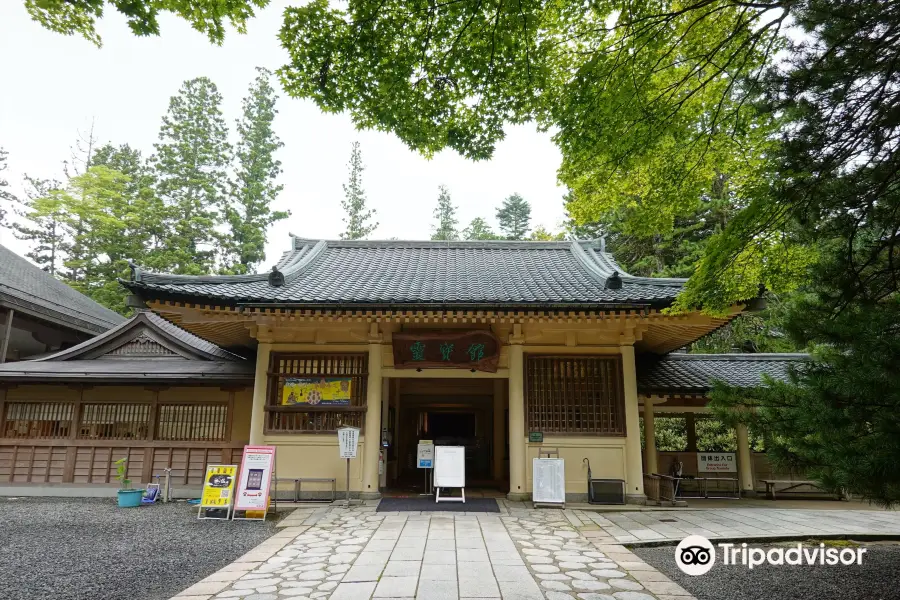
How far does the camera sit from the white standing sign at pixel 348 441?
831 centimetres

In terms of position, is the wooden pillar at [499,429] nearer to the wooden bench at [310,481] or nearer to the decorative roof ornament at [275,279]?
the wooden bench at [310,481]

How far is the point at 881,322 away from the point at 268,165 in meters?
25.9

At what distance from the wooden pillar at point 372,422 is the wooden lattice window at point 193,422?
360 cm

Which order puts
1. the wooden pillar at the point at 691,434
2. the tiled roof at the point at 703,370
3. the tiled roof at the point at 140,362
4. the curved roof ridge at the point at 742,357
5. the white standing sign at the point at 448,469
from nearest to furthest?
the white standing sign at the point at 448,469 < the tiled roof at the point at 140,362 < the tiled roof at the point at 703,370 < the wooden pillar at the point at 691,434 < the curved roof ridge at the point at 742,357

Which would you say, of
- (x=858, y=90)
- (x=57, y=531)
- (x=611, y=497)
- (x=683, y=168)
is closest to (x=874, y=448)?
(x=858, y=90)

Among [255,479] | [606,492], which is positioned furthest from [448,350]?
[255,479]

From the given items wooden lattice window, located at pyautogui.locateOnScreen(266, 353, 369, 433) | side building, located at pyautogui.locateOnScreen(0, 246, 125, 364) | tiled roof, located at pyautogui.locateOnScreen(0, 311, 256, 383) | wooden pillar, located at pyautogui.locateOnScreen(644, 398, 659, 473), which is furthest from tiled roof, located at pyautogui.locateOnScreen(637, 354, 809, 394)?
side building, located at pyautogui.locateOnScreen(0, 246, 125, 364)

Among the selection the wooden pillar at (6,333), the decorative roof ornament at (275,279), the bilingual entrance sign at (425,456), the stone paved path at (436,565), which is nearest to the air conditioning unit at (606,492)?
the stone paved path at (436,565)

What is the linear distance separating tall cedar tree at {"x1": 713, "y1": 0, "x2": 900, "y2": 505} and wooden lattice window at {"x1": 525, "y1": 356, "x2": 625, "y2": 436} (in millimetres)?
5023

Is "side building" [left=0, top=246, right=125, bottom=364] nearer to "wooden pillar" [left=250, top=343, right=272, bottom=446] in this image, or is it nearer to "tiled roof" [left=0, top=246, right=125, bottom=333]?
"tiled roof" [left=0, top=246, right=125, bottom=333]

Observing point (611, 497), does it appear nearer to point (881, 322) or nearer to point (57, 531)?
point (881, 322)

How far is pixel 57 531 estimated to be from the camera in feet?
22.6

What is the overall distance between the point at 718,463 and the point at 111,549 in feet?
38.2

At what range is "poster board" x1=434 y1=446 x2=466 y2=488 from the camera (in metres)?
8.53
